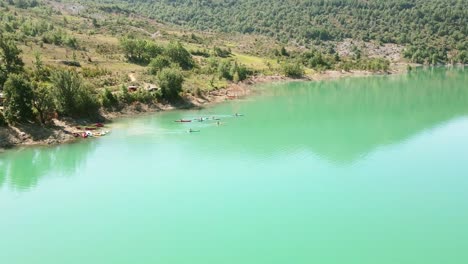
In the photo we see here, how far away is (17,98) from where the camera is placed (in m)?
47.3

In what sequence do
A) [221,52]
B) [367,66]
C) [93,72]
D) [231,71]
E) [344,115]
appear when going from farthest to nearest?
[367,66], [221,52], [231,71], [93,72], [344,115]

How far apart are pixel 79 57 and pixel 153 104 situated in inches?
936

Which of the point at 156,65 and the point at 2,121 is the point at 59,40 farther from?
the point at 2,121

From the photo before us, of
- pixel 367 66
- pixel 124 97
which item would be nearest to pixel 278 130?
pixel 124 97

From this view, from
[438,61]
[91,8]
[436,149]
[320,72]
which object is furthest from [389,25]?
[436,149]

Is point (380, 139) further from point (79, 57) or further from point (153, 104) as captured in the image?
point (79, 57)

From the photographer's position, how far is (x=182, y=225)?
29.6 metres

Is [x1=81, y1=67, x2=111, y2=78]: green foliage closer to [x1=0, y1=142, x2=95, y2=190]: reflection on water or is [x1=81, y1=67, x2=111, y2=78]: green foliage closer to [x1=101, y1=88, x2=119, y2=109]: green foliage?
[x1=101, y1=88, x2=119, y2=109]: green foliage

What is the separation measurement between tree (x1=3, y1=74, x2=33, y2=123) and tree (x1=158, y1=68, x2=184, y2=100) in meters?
21.1

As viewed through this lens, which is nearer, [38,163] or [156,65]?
[38,163]

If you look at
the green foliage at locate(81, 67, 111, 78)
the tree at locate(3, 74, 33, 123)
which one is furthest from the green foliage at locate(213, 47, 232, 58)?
the tree at locate(3, 74, 33, 123)

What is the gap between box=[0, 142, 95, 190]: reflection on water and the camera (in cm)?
3838

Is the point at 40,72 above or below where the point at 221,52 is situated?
below

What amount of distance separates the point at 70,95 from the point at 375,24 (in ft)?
478
